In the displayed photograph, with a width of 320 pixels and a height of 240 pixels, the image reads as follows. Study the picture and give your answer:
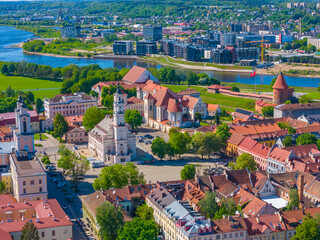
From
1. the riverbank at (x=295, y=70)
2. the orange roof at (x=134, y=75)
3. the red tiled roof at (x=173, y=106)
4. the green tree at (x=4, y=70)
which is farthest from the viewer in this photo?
the riverbank at (x=295, y=70)

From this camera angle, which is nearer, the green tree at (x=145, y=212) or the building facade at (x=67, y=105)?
the green tree at (x=145, y=212)

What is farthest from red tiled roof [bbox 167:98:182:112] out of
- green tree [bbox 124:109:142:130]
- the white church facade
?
the white church facade

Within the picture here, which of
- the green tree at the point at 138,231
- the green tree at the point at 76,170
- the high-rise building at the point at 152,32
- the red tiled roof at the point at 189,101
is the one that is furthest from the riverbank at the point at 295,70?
the green tree at the point at 138,231

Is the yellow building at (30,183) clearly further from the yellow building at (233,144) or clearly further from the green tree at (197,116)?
the green tree at (197,116)

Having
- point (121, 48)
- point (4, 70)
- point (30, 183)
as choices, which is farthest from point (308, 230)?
point (121, 48)

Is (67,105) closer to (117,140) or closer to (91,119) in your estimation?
(91,119)

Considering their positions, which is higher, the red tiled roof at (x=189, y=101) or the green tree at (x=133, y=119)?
the red tiled roof at (x=189, y=101)
